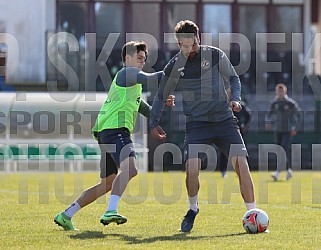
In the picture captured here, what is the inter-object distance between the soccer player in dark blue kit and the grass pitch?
0.64m

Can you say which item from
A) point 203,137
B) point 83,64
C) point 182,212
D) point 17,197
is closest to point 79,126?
point 83,64

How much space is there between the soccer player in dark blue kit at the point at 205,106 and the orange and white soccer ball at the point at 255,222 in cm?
31

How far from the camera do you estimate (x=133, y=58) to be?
1023 centimetres

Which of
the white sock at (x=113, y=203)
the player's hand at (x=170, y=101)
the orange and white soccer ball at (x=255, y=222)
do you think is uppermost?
the player's hand at (x=170, y=101)

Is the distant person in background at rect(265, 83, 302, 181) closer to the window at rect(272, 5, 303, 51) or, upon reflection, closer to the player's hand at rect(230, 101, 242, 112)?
the window at rect(272, 5, 303, 51)

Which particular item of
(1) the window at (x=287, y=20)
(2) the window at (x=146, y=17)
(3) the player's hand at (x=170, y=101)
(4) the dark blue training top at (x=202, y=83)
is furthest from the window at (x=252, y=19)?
(3) the player's hand at (x=170, y=101)

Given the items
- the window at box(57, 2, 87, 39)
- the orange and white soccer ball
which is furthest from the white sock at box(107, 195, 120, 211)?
the window at box(57, 2, 87, 39)

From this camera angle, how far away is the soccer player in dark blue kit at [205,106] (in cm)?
1026

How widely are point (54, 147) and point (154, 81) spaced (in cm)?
1419

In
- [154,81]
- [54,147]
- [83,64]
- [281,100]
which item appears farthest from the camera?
[83,64]

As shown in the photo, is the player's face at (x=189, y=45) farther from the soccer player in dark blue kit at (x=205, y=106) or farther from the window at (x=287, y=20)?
the window at (x=287, y=20)

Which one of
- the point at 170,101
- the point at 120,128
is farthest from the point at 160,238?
the point at 170,101

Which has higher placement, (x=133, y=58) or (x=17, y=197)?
(x=133, y=58)

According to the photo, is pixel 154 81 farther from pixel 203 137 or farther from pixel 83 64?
pixel 83 64
